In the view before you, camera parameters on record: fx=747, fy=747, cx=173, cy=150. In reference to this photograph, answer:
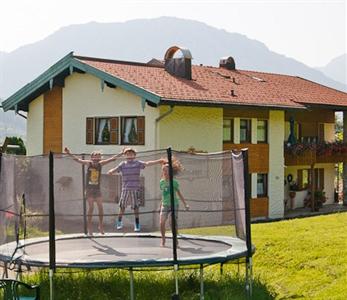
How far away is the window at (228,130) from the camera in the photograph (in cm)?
2772

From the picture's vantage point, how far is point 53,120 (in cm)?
2895

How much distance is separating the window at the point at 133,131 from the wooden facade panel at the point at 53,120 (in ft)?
11.5

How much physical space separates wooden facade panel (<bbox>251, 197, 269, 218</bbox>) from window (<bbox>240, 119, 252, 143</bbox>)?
7.62 ft

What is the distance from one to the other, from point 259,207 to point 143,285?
17214mm

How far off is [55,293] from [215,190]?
10.1ft

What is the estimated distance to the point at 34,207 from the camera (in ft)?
36.3

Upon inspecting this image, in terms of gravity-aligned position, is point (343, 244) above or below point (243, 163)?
below

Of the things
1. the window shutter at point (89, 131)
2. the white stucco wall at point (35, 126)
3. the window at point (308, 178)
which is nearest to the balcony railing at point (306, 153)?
the window at point (308, 178)

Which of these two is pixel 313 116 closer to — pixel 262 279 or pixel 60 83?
pixel 60 83

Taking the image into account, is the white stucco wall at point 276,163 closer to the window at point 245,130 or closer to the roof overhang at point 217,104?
the roof overhang at point 217,104

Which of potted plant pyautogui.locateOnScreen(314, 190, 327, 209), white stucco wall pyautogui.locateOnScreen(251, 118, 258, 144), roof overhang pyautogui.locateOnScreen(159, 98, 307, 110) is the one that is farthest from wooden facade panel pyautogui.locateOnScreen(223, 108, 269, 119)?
potted plant pyautogui.locateOnScreen(314, 190, 327, 209)

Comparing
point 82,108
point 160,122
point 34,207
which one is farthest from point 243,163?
point 82,108

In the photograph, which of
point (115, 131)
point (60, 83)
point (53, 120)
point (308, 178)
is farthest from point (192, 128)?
point (308, 178)

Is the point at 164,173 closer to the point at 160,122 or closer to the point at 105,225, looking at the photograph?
the point at 105,225
